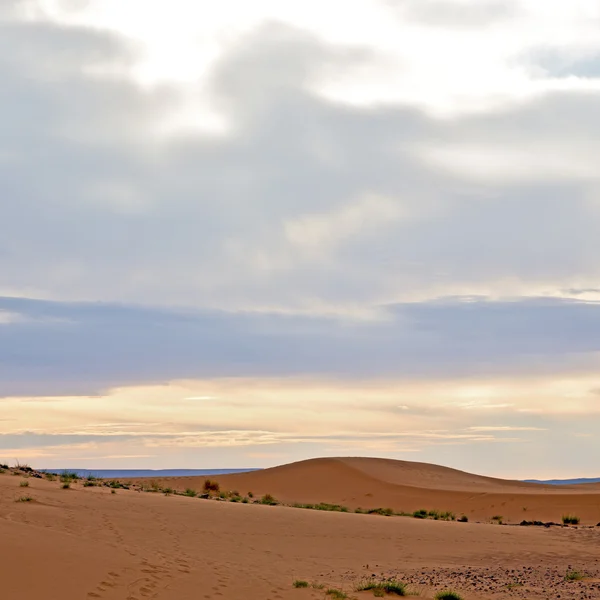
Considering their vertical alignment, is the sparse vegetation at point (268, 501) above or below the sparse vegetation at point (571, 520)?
below

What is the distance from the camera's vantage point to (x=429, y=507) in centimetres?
4612

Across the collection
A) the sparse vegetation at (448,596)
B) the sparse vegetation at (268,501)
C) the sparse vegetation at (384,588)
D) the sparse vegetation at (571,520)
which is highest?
the sparse vegetation at (448,596)

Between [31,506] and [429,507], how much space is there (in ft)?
97.3

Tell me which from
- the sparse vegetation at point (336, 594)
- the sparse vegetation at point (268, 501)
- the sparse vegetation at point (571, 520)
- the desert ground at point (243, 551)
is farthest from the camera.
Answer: the sparse vegetation at point (268, 501)

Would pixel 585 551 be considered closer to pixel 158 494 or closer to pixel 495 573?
pixel 495 573

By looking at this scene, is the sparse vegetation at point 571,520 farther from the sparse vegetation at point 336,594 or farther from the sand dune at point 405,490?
the sparse vegetation at point 336,594

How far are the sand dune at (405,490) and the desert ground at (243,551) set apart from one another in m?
4.78

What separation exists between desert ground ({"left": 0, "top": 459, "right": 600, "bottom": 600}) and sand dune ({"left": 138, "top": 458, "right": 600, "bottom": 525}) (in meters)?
4.78

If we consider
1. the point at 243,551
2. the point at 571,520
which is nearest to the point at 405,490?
the point at 571,520

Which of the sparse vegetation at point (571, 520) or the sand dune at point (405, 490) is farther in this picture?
the sand dune at point (405, 490)

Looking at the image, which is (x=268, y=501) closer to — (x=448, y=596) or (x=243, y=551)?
(x=243, y=551)

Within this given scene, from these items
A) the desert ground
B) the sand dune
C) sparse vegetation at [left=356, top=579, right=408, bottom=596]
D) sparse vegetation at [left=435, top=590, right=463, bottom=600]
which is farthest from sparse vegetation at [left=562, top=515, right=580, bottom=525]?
sparse vegetation at [left=435, top=590, right=463, bottom=600]

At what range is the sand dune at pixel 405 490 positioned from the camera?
42.7 m

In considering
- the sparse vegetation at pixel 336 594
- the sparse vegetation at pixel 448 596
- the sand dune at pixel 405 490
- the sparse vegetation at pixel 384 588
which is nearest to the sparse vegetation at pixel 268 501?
the sand dune at pixel 405 490
